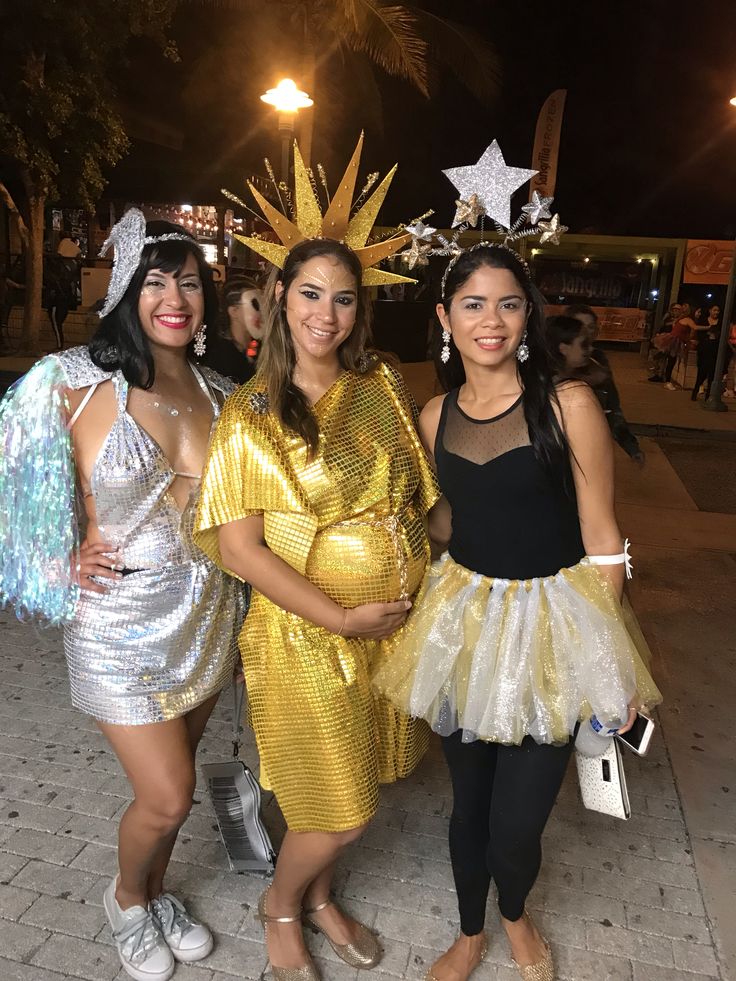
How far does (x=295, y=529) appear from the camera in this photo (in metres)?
2.02

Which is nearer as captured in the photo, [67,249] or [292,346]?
[292,346]

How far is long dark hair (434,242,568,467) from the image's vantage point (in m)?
2.02

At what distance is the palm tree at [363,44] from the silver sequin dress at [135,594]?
1002cm

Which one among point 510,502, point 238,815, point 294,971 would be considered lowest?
point 294,971

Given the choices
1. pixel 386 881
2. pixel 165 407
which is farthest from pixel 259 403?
pixel 386 881

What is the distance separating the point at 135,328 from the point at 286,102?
8.48m

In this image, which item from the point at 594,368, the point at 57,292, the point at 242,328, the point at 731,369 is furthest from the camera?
the point at 57,292

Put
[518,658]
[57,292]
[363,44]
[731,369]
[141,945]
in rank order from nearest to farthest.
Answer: [518,658] → [141,945] → [363,44] → [731,369] → [57,292]

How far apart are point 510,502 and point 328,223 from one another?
3.16 ft

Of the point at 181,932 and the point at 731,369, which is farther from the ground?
the point at 181,932

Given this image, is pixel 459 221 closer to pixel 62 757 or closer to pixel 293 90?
pixel 62 757

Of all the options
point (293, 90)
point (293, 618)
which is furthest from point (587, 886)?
point (293, 90)

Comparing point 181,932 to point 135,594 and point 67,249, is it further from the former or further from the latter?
point 67,249

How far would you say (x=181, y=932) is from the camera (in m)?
2.37
